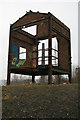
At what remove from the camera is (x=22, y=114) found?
6840 millimetres

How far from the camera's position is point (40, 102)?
761cm

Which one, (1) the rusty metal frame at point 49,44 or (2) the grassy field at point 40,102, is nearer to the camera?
(2) the grassy field at point 40,102

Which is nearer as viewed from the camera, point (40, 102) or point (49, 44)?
point (40, 102)

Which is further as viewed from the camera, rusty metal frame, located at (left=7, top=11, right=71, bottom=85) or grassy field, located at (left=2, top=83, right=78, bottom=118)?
rusty metal frame, located at (left=7, top=11, right=71, bottom=85)

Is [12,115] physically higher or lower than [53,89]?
lower

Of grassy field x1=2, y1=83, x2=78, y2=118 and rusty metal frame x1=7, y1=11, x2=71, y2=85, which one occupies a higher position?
rusty metal frame x1=7, y1=11, x2=71, y2=85

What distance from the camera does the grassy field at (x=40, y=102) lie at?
22.3 feet

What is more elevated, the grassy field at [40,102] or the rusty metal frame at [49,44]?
the rusty metal frame at [49,44]

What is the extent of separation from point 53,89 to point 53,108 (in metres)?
2.08

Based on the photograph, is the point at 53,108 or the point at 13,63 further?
the point at 13,63

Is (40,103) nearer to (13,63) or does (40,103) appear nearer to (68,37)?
(13,63)

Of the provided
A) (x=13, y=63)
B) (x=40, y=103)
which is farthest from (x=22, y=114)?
(x=13, y=63)

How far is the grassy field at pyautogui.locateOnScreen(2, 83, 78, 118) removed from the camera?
6.80 meters

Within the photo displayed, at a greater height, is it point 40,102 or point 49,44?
point 49,44
